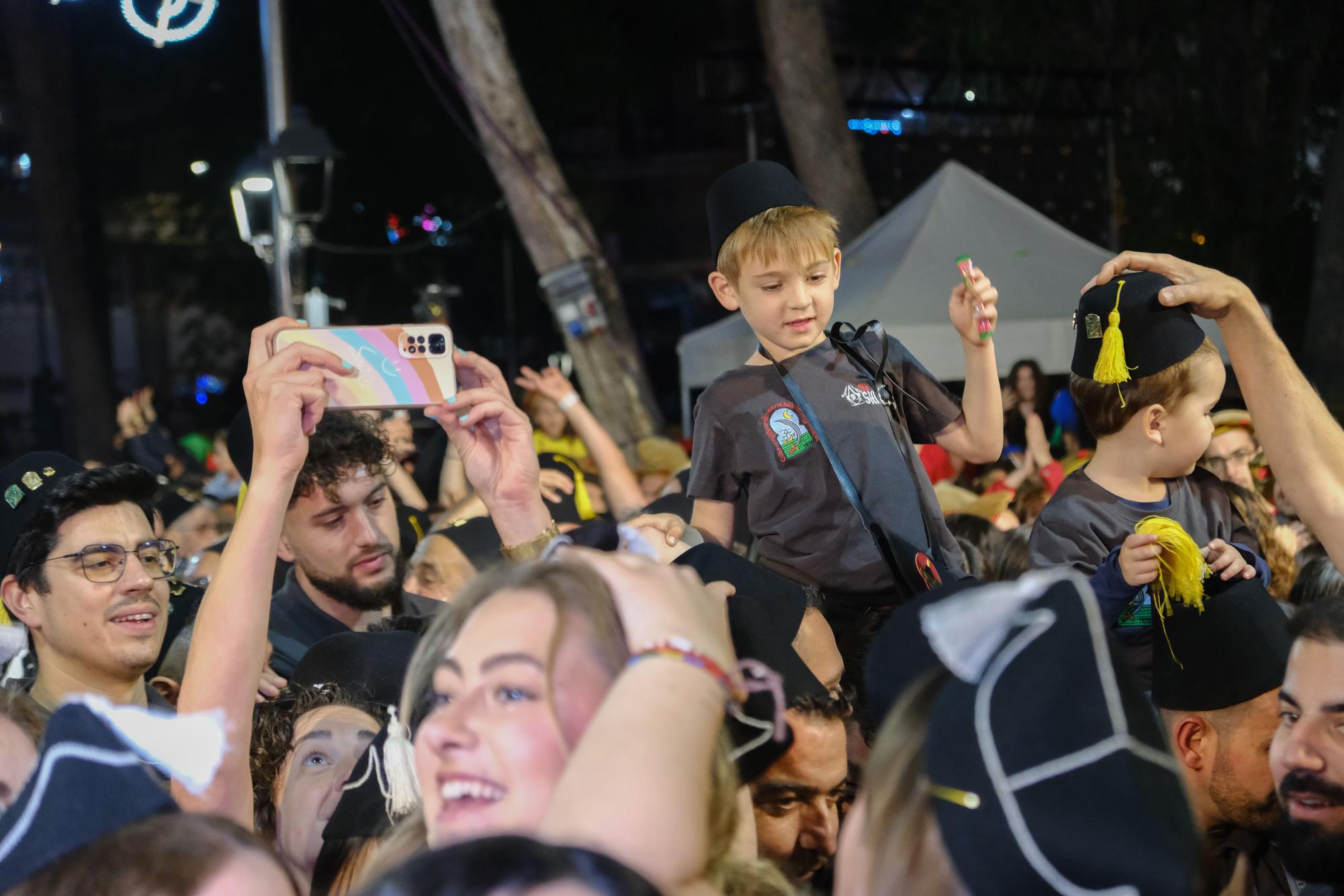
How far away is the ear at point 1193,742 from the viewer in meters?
3.11

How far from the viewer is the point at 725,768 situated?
5.49 ft

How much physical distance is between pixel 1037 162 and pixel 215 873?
44.8 feet

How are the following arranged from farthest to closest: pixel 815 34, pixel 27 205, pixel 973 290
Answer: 1. pixel 27 205
2. pixel 815 34
3. pixel 973 290

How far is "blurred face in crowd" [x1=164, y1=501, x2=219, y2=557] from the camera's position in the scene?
655cm

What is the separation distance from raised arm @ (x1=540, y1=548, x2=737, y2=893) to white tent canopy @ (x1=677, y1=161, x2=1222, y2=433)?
7153 millimetres

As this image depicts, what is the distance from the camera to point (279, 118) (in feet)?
35.6

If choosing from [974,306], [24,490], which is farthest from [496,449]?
[24,490]

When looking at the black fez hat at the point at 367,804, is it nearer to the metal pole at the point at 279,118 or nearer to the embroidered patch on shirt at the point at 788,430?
the embroidered patch on shirt at the point at 788,430

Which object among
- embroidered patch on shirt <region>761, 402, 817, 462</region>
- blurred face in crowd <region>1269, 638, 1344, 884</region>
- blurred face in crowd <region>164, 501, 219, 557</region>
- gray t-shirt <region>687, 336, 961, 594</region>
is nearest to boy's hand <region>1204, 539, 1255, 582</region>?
blurred face in crowd <region>1269, 638, 1344, 884</region>

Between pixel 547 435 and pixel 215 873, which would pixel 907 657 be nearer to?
pixel 215 873

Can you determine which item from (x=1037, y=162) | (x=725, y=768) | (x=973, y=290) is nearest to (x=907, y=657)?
(x=725, y=768)

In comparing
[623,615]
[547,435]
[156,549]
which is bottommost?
[547,435]

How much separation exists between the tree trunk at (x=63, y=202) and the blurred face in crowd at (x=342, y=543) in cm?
1429

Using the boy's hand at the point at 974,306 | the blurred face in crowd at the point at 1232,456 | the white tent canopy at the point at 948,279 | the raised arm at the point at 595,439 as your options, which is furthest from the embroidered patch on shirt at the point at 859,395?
the white tent canopy at the point at 948,279
